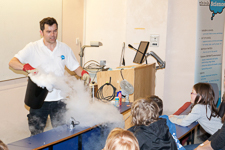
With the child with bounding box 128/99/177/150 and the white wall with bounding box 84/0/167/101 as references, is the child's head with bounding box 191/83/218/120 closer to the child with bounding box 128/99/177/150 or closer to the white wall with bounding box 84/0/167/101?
the child with bounding box 128/99/177/150

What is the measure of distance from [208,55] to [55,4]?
10.4 ft

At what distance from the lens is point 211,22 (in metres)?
5.29

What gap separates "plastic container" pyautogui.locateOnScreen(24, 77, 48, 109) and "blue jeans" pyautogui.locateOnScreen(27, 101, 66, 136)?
0.12m

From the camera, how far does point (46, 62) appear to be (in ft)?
9.98

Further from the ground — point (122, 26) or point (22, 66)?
point (122, 26)

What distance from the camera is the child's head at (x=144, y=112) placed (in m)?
2.14

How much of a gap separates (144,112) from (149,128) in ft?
0.58

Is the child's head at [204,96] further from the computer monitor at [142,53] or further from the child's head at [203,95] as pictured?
the computer monitor at [142,53]

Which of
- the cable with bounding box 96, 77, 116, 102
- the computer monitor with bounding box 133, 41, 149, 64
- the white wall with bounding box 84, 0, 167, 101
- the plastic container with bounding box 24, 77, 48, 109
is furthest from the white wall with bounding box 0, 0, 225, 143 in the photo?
the plastic container with bounding box 24, 77, 48, 109

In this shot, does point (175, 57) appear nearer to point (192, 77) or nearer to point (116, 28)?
point (192, 77)

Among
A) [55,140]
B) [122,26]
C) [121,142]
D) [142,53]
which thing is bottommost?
[55,140]

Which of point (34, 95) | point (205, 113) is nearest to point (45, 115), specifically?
point (34, 95)

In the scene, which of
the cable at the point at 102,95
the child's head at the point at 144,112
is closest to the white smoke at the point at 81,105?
the cable at the point at 102,95

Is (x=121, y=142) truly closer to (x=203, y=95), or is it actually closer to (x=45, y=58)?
(x=203, y=95)
